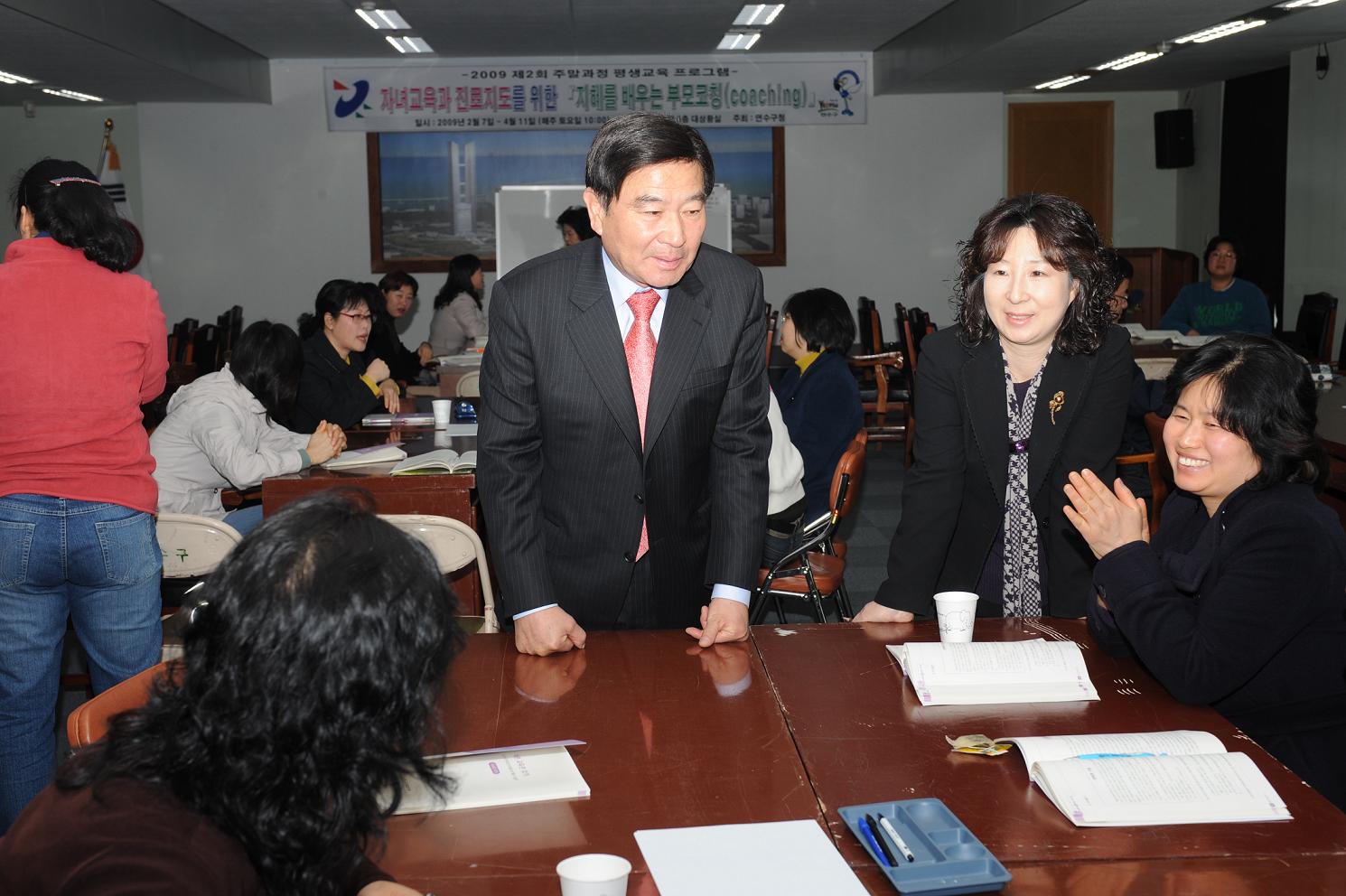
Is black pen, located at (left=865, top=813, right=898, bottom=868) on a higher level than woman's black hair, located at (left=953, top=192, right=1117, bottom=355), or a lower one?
lower

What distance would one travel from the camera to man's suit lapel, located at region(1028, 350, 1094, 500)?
217cm

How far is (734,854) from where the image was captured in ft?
4.34

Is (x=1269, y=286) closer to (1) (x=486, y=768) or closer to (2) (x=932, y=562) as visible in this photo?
(2) (x=932, y=562)

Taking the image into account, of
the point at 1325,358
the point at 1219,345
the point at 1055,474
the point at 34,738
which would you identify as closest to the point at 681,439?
the point at 1055,474

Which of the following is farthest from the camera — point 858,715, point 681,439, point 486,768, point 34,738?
point 34,738

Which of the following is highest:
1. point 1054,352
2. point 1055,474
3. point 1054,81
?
point 1054,81

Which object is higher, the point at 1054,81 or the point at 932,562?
the point at 1054,81

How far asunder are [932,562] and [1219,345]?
608 millimetres

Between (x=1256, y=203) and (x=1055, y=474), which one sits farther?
(x=1256, y=203)

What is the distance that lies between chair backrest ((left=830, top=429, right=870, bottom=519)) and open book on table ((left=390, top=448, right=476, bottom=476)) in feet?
3.58

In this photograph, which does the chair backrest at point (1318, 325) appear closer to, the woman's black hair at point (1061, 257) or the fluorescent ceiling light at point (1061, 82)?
the fluorescent ceiling light at point (1061, 82)

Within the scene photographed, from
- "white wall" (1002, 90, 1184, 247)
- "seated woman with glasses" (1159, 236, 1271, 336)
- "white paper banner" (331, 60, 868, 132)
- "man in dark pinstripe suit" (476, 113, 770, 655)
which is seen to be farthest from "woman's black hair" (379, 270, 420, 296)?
"white wall" (1002, 90, 1184, 247)

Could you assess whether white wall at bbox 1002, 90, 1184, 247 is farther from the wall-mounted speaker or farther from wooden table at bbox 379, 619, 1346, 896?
wooden table at bbox 379, 619, 1346, 896

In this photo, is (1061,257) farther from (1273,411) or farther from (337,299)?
(337,299)
